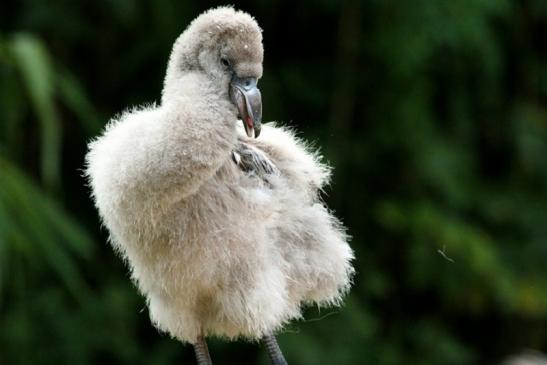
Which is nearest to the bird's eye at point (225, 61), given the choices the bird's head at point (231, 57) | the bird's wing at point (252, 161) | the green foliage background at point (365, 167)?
the bird's head at point (231, 57)

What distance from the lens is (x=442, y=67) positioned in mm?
5891

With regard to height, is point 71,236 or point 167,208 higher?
point 167,208

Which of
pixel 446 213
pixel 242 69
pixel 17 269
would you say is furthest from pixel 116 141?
pixel 446 213

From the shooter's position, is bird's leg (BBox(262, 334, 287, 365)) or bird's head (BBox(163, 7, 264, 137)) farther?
bird's leg (BBox(262, 334, 287, 365))

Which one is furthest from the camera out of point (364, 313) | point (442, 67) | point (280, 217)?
point (442, 67)

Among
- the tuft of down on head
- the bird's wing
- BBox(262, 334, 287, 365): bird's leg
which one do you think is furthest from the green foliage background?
the tuft of down on head

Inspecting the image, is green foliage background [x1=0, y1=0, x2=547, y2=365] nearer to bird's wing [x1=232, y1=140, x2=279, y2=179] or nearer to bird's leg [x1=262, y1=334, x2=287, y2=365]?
bird's leg [x1=262, y1=334, x2=287, y2=365]

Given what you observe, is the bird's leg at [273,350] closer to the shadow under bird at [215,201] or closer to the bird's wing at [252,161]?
the shadow under bird at [215,201]

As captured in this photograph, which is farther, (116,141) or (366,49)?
(366,49)

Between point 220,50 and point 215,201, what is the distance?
336 mm

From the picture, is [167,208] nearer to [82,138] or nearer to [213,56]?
[213,56]

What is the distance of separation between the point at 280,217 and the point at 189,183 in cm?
37

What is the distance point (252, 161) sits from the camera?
2453mm

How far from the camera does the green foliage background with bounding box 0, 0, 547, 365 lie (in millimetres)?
5203
